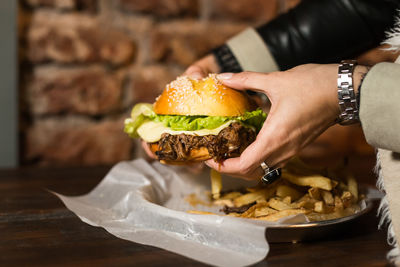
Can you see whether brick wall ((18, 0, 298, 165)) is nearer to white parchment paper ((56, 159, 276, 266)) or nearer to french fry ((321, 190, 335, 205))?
white parchment paper ((56, 159, 276, 266))

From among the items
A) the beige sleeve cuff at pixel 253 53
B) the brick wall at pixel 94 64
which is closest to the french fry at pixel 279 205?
the beige sleeve cuff at pixel 253 53

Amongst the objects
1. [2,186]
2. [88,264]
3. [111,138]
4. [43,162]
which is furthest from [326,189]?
[43,162]

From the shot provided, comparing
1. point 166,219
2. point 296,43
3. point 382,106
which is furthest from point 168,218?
point 296,43

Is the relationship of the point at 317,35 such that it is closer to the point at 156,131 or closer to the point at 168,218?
the point at 156,131

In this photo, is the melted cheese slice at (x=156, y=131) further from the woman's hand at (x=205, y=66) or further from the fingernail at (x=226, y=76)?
the woman's hand at (x=205, y=66)

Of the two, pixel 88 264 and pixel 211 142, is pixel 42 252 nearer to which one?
pixel 88 264
